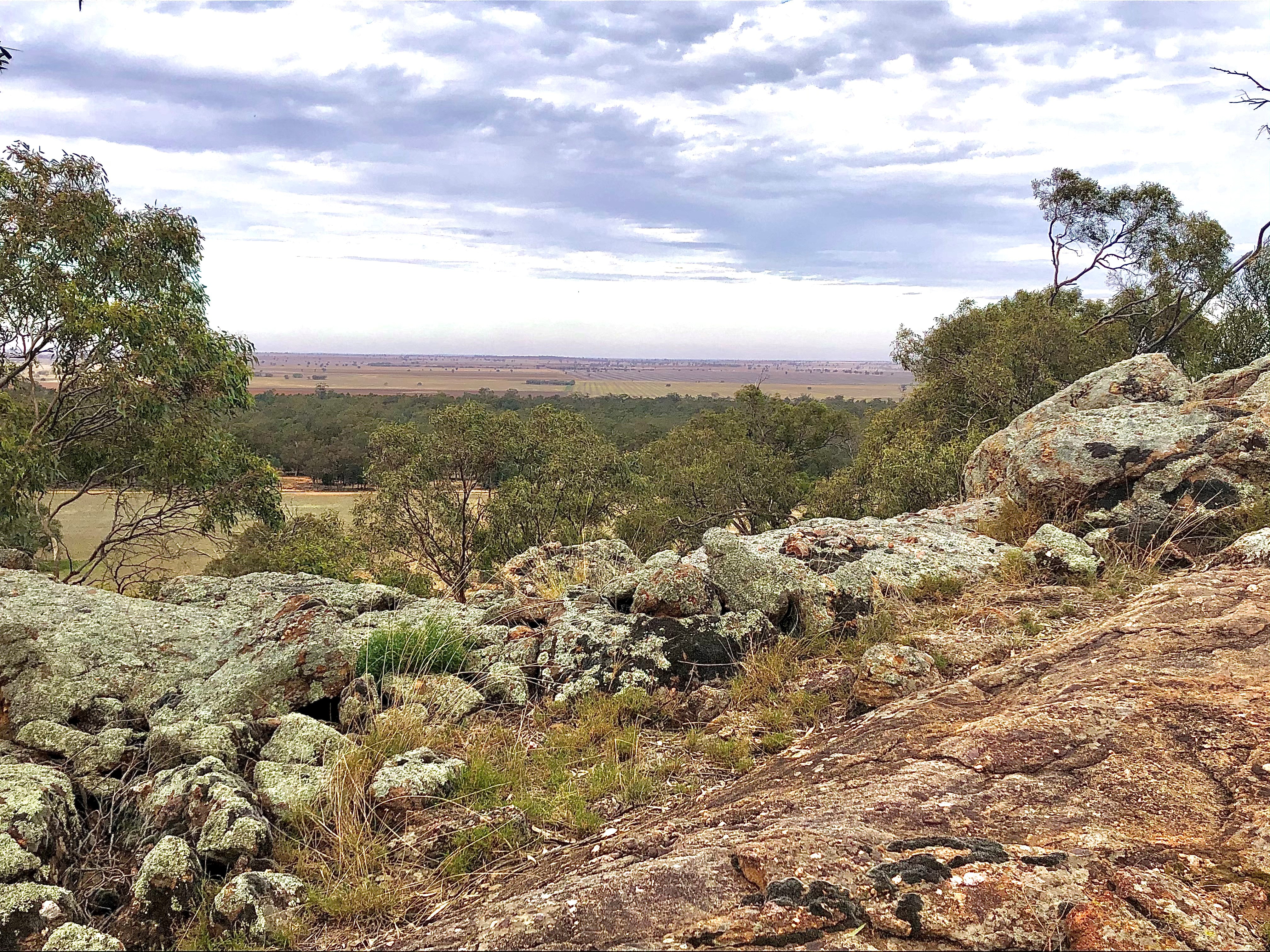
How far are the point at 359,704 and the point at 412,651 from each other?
26.8 inches

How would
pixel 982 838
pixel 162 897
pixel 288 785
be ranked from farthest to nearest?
pixel 288 785 → pixel 162 897 → pixel 982 838

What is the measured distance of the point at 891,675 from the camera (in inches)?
182

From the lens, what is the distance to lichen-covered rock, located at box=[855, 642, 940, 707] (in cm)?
455

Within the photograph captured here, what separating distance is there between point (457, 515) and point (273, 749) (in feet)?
45.2

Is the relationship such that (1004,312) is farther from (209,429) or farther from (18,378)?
(18,378)

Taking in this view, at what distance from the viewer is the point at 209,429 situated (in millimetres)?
11898

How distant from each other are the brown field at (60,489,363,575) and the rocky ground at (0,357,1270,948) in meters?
8.05

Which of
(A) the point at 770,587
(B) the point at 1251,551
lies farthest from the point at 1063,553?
(A) the point at 770,587

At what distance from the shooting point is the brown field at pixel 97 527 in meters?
14.6

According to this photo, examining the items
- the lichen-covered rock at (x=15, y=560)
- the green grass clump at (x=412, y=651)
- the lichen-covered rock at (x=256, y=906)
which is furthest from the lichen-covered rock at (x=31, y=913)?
the lichen-covered rock at (x=15, y=560)

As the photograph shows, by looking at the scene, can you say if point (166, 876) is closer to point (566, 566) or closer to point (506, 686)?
point (506, 686)

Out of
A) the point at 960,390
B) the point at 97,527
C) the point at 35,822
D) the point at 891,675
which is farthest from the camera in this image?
the point at 960,390

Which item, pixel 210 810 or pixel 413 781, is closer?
pixel 210 810

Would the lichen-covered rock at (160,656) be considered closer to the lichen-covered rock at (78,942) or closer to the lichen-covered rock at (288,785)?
the lichen-covered rock at (288,785)
